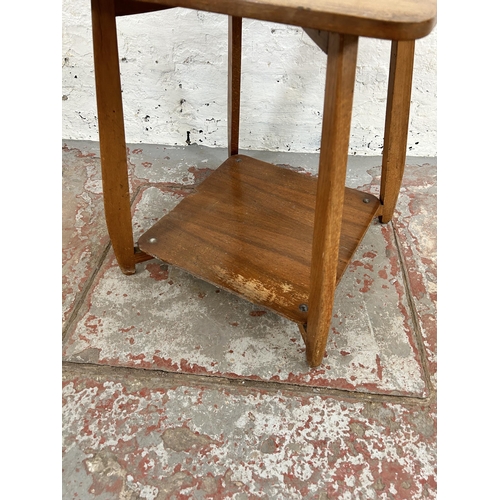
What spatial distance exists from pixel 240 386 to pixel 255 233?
0.43 metres

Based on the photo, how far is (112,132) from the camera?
3.81ft

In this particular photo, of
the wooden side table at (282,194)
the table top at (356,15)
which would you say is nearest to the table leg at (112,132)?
the wooden side table at (282,194)

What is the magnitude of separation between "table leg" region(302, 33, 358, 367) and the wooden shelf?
94 mm

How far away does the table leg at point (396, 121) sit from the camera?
125 centimetres

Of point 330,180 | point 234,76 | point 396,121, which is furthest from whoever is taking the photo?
point 234,76

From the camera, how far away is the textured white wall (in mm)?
1694

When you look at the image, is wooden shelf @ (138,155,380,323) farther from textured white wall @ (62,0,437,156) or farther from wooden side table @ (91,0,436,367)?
textured white wall @ (62,0,437,156)

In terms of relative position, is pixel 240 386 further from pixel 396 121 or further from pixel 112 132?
pixel 396 121

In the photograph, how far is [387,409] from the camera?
1.11m

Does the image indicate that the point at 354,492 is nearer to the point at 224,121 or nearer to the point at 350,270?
the point at 350,270

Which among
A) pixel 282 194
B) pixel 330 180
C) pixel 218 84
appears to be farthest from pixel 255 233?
pixel 218 84

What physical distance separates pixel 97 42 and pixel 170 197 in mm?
709

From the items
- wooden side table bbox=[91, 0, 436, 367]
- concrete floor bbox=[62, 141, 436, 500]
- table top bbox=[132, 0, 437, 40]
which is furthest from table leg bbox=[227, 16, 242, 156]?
table top bbox=[132, 0, 437, 40]

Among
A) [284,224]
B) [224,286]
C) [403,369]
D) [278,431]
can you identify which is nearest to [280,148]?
[284,224]
